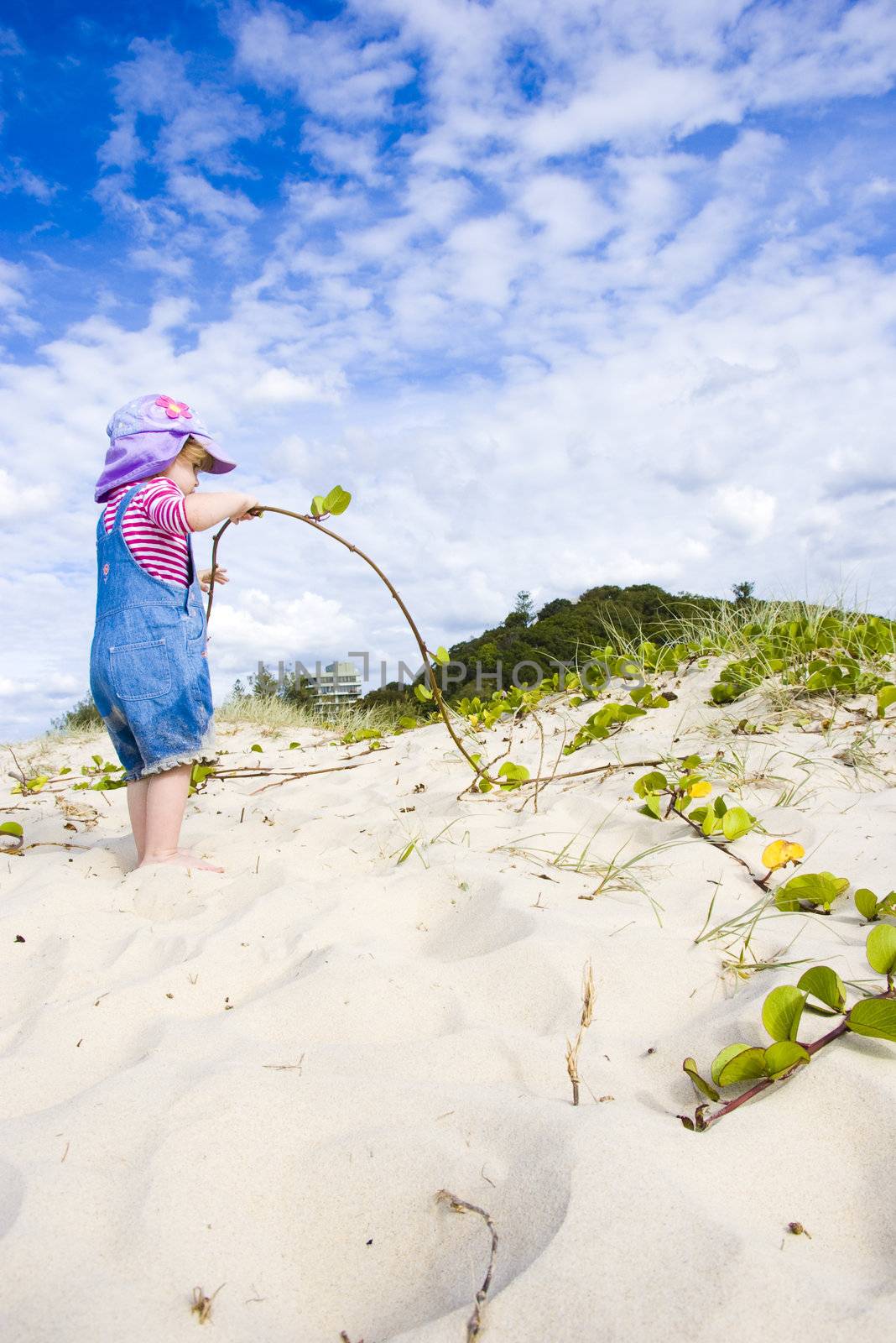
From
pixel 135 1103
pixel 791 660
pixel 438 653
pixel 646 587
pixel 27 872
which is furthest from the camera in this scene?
pixel 646 587

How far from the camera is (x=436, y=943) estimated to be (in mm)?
1818

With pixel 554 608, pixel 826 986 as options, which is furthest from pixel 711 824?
pixel 554 608

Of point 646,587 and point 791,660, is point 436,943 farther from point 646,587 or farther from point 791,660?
point 646,587

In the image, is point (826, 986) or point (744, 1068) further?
point (826, 986)

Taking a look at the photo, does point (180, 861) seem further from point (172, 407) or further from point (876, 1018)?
point (876, 1018)

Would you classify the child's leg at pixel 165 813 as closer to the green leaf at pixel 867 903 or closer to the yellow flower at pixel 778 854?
the yellow flower at pixel 778 854

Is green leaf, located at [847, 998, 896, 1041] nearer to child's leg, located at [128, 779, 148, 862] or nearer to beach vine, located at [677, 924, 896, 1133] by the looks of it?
beach vine, located at [677, 924, 896, 1133]

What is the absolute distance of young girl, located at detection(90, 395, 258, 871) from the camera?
270 centimetres

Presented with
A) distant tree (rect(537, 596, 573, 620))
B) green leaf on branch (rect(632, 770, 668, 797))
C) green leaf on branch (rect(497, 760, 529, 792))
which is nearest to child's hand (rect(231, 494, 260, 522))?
green leaf on branch (rect(497, 760, 529, 792))

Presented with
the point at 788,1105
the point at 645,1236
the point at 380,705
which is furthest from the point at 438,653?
the point at 380,705

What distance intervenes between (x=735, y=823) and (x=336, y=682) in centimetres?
899

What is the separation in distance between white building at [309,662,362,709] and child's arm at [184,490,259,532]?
24.7ft

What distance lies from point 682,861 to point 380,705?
308 inches

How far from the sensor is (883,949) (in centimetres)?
133
